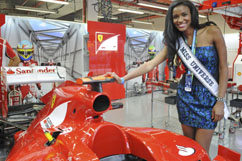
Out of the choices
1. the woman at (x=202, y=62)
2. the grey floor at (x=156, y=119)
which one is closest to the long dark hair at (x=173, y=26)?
the woman at (x=202, y=62)

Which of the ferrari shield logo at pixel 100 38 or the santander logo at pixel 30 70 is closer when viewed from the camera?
the santander logo at pixel 30 70

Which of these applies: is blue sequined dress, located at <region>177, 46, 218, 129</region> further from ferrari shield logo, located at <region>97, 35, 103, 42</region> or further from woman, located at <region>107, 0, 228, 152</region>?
ferrari shield logo, located at <region>97, 35, 103, 42</region>

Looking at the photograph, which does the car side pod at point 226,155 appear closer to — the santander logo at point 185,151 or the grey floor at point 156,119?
the santander logo at point 185,151

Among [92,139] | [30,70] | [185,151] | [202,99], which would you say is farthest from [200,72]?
[30,70]

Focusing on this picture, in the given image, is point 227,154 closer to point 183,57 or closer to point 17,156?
point 183,57

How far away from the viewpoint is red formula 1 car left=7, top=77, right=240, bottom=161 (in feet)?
4.00

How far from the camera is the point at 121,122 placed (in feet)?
14.6

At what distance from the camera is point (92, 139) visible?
1.36m

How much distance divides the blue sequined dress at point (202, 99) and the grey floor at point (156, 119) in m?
1.87

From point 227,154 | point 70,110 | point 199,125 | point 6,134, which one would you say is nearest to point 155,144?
point 199,125

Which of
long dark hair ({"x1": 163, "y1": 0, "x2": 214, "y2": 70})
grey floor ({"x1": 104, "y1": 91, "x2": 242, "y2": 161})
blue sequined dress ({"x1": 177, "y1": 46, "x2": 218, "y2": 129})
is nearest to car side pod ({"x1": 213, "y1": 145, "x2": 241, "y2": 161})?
blue sequined dress ({"x1": 177, "y1": 46, "x2": 218, "y2": 129})

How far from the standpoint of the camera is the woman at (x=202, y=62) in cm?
128

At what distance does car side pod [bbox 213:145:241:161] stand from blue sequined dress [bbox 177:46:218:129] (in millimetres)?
148

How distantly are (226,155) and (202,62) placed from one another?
61cm
